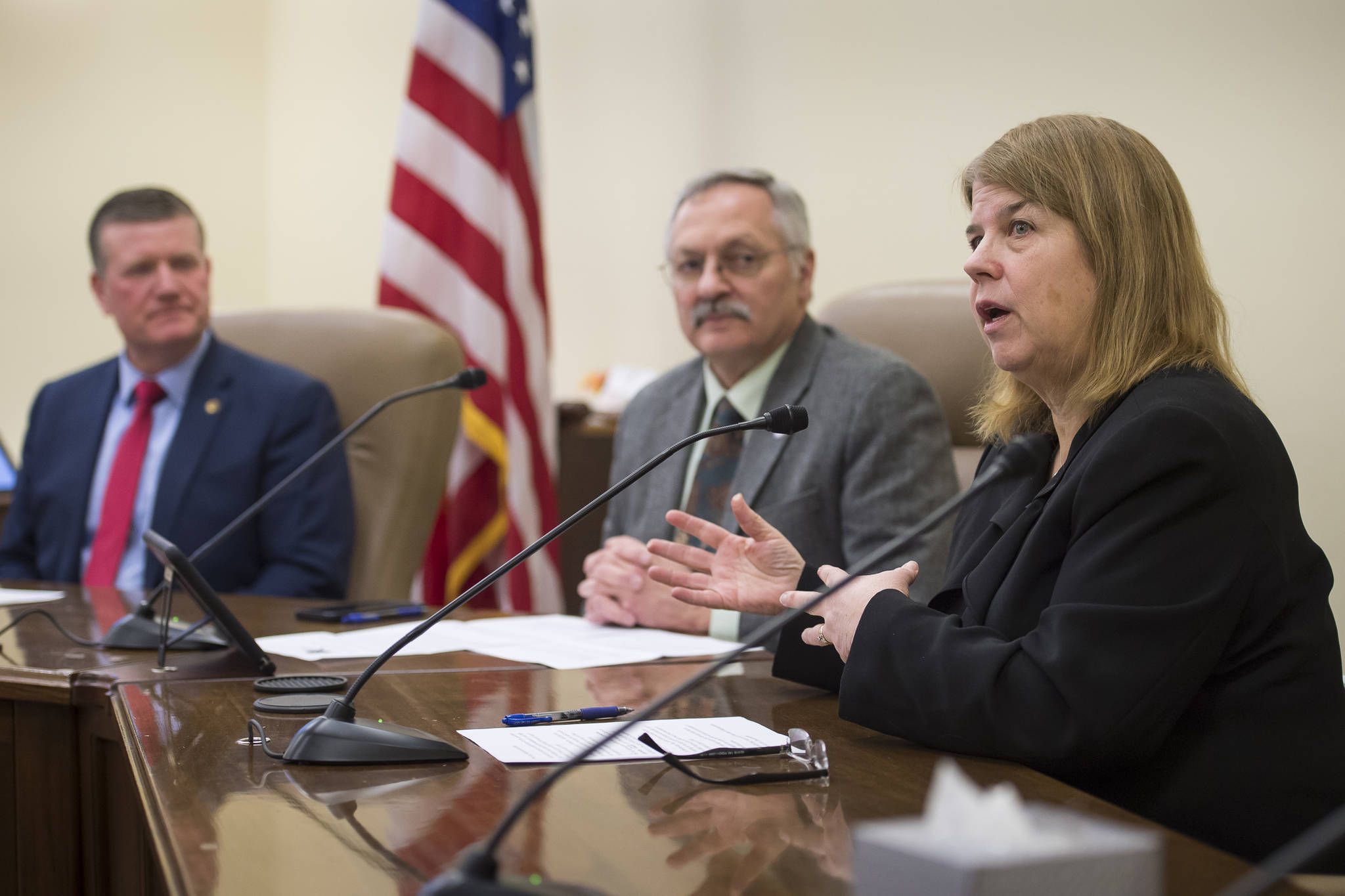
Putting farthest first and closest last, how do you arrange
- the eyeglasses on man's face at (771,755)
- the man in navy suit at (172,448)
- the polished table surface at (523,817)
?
the man in navy suit at (172,448), the eyeglasses on man's face at (771,755), the polished table surface at (523,817)

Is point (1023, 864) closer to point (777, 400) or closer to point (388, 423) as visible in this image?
point (777, 400)

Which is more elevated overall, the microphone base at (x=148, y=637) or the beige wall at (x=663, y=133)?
the beige wall at (x=663, y=133)

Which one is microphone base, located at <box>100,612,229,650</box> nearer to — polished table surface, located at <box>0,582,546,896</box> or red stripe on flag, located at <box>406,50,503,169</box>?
polished table surface, located at <box>0,582,546,896</box>

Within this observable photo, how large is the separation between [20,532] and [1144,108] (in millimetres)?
2818

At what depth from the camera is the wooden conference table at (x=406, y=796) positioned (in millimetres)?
833

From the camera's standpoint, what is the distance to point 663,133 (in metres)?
4.25

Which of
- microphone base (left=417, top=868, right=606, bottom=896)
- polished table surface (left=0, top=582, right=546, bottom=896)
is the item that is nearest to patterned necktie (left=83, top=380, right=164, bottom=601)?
polished table surface (left=0, top=582, right=546, bottom=896)

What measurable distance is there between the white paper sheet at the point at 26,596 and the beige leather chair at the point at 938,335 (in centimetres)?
163

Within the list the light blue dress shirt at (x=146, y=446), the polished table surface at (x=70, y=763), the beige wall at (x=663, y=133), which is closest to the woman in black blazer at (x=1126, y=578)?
the polished table surface at (x=70, y=763)

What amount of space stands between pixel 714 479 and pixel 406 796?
4.47 ft

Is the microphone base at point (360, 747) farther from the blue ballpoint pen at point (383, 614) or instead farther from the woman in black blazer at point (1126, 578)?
the blue ballpoint pen at point (383, 614)

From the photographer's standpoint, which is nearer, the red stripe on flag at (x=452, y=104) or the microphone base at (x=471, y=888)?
the microphone base at (x=471, y=888)

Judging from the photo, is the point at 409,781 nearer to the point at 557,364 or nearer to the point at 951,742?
the point at 951,742

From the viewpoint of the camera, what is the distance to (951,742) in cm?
114
